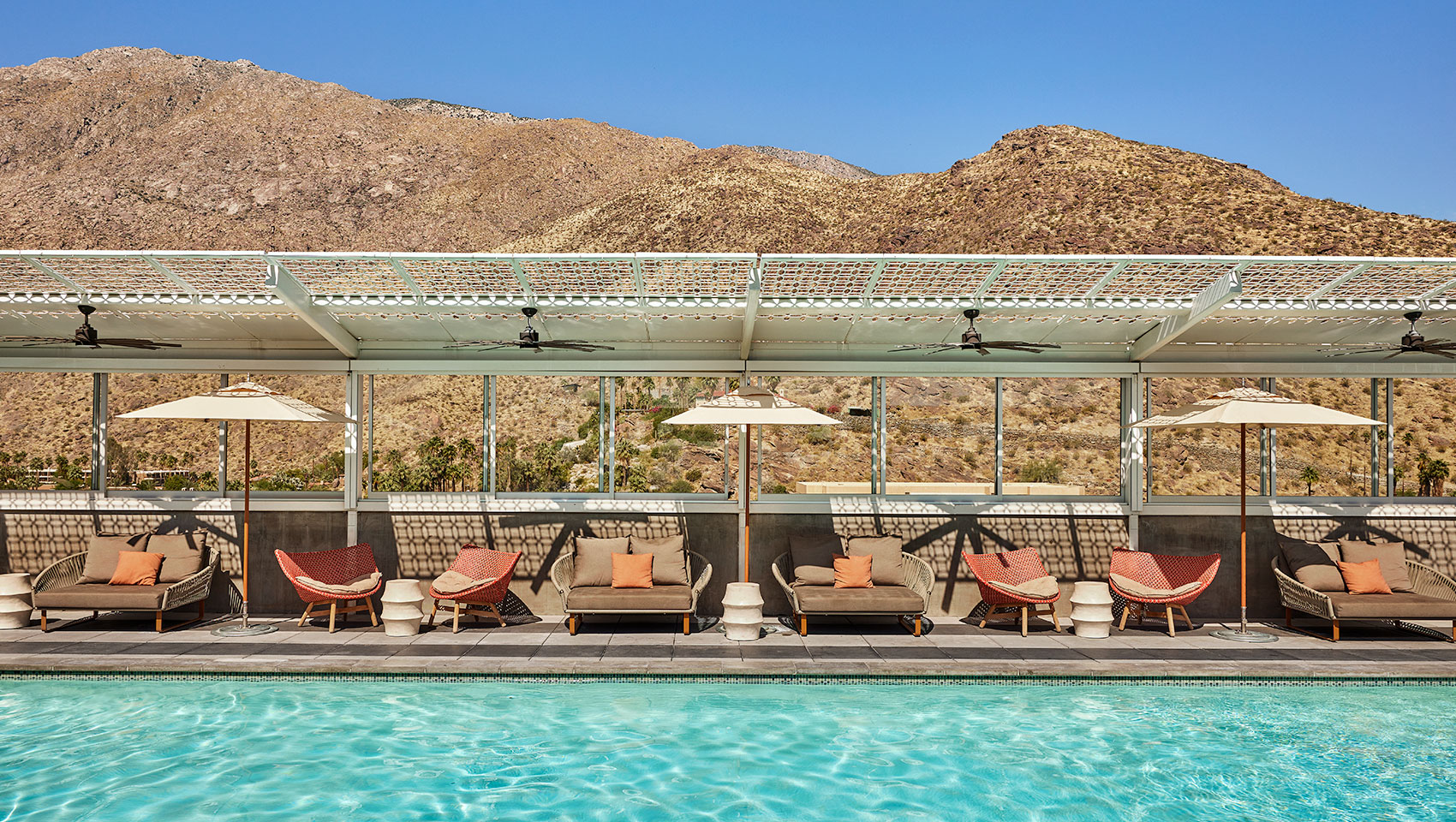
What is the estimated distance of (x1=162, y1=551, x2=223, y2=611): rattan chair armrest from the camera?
8344 millimetres

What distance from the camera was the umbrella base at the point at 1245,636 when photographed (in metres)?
8.41

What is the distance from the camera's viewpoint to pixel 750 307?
27.6 ft

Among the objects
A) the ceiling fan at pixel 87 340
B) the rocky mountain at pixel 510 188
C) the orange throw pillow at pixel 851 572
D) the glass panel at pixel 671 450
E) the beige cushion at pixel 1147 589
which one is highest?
the rocky mountain at pixel 510 188

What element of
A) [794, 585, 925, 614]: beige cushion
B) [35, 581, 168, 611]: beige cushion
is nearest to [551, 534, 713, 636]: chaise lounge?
[794, 585, 925, 614]: beige cushion

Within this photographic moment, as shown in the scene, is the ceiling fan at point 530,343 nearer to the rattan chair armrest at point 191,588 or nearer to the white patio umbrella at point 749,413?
the white patio umbrella at point 749,413

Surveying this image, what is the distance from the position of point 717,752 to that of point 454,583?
368 centimetres

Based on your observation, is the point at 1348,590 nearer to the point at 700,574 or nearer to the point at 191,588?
the point at 700,574

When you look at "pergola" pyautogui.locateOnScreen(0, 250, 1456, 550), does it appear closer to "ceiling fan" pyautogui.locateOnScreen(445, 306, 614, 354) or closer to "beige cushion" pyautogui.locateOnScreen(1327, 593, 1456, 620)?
"ceiling fan" pyautogui.locateOnScreen(445, 306, 614, 354)

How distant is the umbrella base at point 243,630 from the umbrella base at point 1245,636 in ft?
28.9

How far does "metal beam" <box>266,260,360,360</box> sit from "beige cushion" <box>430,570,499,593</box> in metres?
2.60

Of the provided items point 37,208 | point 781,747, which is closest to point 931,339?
point 781,747

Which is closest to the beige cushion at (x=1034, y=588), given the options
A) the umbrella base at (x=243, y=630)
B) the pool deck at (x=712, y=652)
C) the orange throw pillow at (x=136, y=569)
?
the pool deck at (x=712, y=652)

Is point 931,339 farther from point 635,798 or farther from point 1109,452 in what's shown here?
point 1109,452

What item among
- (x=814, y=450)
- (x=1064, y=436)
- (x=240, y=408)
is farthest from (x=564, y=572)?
(x=1064, y=436)
